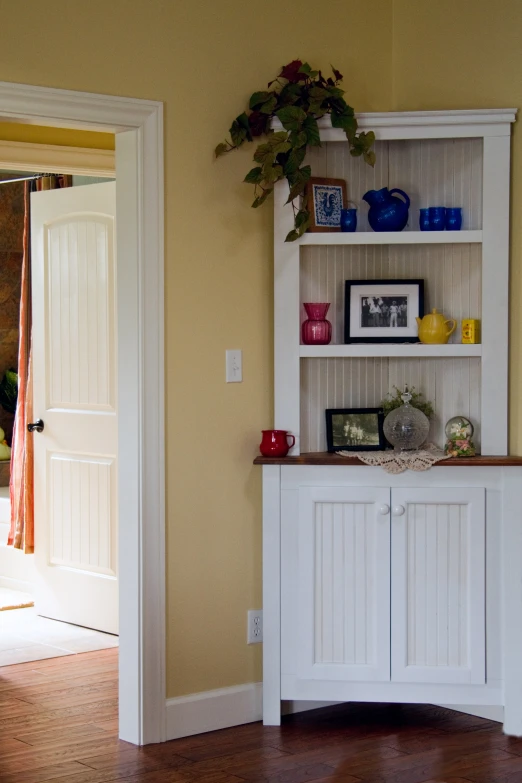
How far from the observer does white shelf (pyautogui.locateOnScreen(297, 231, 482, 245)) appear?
11.2 ft

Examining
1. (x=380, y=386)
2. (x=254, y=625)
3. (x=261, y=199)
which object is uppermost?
(x=261, y=199)

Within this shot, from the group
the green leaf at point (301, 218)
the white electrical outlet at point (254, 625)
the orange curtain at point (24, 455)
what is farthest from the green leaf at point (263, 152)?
the orange curtain at point (24, 455)

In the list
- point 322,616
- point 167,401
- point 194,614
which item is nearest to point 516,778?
point 322,616

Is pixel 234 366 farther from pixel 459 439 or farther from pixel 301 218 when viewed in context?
pixel 459 439

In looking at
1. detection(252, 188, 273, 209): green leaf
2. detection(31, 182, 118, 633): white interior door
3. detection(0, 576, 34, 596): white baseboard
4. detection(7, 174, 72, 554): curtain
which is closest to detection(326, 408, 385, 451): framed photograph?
detection(252, 188, 273, 209): green leaf

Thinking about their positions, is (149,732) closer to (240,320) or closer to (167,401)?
(167,401)

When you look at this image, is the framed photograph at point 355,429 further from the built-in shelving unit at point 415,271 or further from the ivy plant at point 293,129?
the ivy plant at point 293,129

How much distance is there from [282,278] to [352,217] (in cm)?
33

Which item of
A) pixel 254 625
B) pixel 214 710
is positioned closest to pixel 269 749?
pixel 214 710

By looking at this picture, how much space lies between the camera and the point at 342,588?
3426 mm

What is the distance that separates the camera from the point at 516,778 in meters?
3.01

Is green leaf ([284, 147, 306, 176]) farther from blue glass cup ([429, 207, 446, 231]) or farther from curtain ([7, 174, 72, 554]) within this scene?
curtain ([7, 174, 72, 554])

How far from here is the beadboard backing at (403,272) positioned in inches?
142

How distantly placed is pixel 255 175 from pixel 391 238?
0.51 meters
